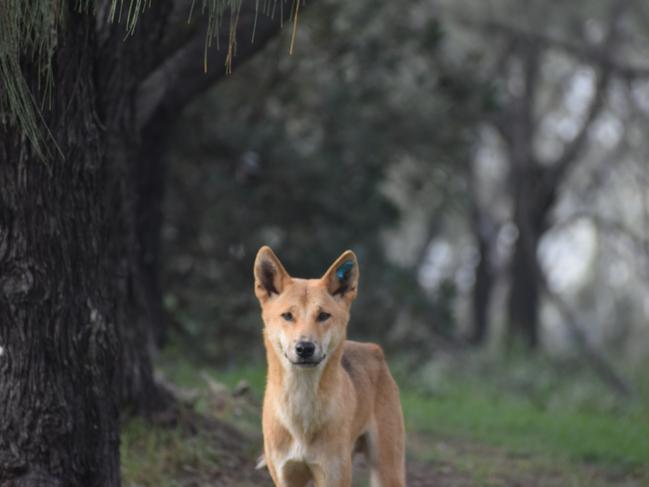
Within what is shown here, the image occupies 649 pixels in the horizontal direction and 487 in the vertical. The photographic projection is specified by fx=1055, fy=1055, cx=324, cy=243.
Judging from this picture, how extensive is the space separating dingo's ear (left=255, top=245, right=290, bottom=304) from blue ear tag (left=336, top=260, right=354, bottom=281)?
0.28 meters

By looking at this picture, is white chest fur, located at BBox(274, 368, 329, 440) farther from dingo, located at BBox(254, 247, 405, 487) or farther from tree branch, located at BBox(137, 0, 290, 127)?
tree branch, located at BBox(137, 0, 290, 127)

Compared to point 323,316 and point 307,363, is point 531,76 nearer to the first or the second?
point 323,316

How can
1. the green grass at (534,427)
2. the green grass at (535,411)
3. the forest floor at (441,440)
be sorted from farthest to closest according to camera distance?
the green grass at (535,411) < the green grass at (534,427) < the forest floor at (441,440)

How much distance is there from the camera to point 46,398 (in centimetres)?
543

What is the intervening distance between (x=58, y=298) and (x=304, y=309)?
1289mm

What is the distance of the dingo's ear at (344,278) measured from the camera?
18.6ft

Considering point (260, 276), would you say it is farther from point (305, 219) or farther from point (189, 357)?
point (305, 219)

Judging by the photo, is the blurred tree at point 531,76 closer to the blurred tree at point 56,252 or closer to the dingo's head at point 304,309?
the dingo's head at point 304,309

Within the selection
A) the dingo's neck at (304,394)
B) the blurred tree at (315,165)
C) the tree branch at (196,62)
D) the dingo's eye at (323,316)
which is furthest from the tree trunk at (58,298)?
the blurred tree at (315,165)

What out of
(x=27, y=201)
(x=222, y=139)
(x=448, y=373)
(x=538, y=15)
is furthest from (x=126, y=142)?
(x=538, y=15)

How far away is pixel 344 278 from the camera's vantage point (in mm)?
5738

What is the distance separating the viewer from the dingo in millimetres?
5383

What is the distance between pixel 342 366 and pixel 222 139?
333 inches

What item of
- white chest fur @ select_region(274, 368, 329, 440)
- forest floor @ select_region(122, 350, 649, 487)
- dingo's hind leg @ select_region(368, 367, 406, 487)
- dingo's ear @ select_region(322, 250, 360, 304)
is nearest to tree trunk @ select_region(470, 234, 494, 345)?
forest floor @ select_region(122, 350, 649, 487)
